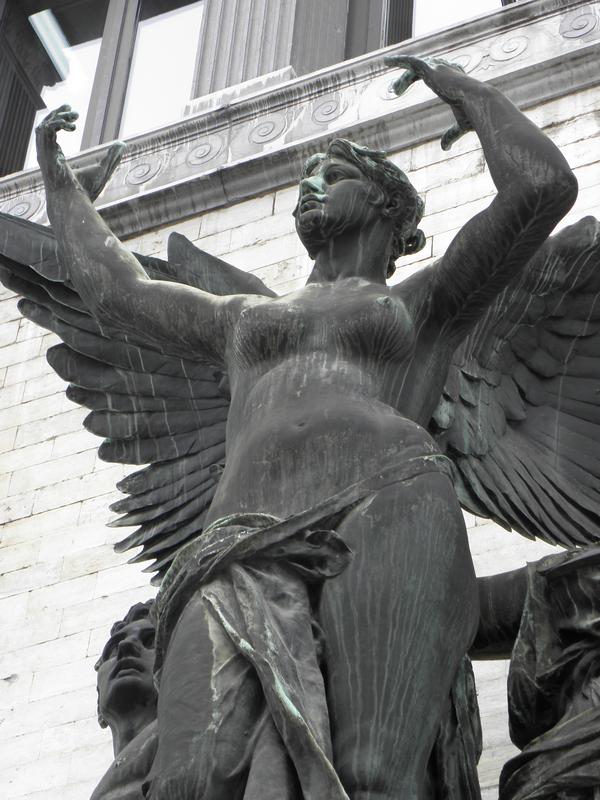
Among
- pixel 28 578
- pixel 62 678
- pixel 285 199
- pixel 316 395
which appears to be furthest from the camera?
pixel 285 199

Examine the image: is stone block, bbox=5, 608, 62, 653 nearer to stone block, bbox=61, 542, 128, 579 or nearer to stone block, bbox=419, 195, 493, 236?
stone block, bbox=61, 542, 128, 579

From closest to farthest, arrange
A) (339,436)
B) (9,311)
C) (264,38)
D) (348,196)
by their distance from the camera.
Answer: (339,436)
(348,196)
(9,311)
(264,38)

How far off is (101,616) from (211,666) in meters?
2.95

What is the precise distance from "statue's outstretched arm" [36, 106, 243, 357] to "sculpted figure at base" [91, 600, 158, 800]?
732 mm

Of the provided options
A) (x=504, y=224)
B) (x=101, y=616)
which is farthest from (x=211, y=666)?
(x=101, y=616)

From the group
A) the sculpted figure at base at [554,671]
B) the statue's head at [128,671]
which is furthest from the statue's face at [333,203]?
the statue's head at [128,671]

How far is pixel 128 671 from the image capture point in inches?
201

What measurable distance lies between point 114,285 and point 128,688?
3.45 ft

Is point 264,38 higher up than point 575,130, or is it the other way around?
point 264,38

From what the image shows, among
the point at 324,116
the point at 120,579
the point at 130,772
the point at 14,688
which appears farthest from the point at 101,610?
the point at 324,116

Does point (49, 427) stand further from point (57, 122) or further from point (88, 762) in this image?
point (57, 122)

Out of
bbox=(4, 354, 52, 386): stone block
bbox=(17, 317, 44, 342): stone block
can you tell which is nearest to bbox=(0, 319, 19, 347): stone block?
bbox=(17, 317, 44, 342): stone block

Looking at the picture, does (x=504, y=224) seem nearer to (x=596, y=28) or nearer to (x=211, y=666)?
(x=211, y=666)

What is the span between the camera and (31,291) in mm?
5762
